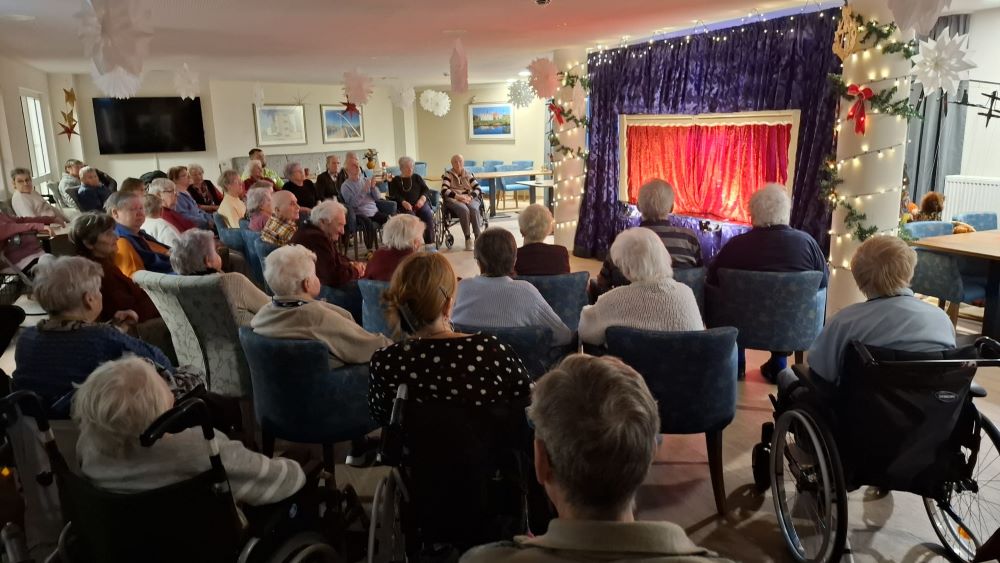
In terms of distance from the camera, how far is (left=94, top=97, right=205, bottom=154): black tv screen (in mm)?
12797

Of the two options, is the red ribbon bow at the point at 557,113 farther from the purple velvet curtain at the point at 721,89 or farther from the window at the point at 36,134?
the window at the point at 36,134

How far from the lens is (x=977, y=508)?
2.82 m

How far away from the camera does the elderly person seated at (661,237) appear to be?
3.88 metres

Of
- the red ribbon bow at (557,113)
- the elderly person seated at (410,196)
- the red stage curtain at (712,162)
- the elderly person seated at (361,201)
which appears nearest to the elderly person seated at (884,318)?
the red stage curtain at (712,162)

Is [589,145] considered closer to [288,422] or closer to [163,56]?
[163,56]

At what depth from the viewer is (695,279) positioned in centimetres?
386

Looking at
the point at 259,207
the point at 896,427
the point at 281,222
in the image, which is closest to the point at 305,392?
the point at 896,427

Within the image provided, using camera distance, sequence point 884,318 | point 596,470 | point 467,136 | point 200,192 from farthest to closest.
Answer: point 467,136
point 200,192
point 884,318
point 596,470

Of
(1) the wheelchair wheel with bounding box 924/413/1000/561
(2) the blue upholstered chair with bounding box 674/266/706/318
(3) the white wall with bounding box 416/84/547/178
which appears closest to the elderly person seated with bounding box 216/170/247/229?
(2) the blue upholstered chair with bounding box 674/266/706/318

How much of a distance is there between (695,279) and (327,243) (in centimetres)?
229

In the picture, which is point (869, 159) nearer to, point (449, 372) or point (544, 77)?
point (544, 77)

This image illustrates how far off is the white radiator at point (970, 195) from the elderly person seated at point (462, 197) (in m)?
5.53

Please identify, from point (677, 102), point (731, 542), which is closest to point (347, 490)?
point (731, 542)

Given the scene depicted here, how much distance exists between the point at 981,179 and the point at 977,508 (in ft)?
17.5
